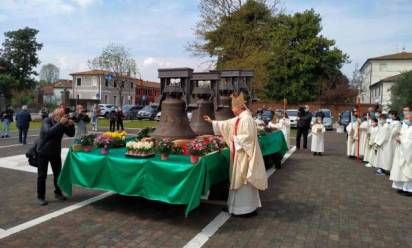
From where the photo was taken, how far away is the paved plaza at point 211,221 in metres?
5.23

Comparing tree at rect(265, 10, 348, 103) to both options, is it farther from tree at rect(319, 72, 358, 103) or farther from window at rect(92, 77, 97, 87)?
window at rect(92, 77, 97, 87)

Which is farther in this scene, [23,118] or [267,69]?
[267,69]

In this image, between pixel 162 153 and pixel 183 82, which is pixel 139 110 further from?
pixel 162 153

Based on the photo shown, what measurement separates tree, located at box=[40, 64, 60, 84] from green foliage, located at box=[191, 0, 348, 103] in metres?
94.1

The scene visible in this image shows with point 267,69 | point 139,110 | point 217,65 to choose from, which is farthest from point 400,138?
point 139,110

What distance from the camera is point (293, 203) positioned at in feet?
24.0

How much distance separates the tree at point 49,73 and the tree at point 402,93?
10736 centimetres

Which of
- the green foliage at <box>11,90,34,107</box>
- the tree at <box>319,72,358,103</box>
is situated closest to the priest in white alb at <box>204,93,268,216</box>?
the tree at <box>319,72,358,103</box>

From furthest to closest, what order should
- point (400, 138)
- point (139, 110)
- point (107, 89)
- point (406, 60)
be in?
point (107, 89)
point (406, 60)
point (139, 110)
point (400, 138)

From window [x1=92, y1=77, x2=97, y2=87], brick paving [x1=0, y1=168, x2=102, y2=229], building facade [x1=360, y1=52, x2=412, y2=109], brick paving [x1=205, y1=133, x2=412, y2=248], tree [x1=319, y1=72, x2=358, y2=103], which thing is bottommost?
brick paving [x1=205, y1=133, x2=412, y2=248]

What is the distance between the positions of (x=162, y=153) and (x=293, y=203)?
2916 mm

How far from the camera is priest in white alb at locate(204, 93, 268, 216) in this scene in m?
6.09

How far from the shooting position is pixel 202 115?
932 cm

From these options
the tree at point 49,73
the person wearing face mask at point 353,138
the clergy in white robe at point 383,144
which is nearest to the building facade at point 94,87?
the tree at point 49,73
